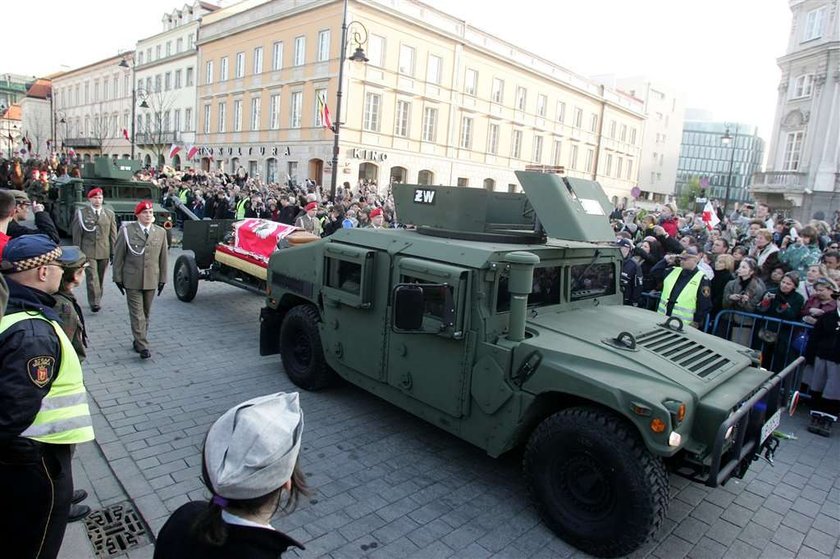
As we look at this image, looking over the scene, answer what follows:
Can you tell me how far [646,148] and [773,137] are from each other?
29.3m

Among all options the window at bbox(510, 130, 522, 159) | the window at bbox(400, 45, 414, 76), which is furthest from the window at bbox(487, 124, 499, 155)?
the window at bbox(400, 45, 414, 76)

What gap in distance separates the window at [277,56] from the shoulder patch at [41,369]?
3642 cm

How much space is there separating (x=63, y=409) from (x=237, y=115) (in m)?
40.5

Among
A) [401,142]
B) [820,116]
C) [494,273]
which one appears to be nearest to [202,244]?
[494,273]

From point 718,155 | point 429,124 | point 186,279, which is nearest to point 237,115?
point 429,124

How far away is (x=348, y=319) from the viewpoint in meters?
5.57

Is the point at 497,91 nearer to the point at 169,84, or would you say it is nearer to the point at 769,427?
the point at 169,84

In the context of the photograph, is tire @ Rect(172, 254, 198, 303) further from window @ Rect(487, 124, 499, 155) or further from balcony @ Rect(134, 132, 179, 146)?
balcony @ Rect(134, 132, 179, 146)

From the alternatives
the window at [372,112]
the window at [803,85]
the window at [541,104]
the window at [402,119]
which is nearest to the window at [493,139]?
the window at [541,104]

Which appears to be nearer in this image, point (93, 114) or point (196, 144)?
point (196, 144)

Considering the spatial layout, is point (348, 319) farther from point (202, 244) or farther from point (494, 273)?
point (202, 244)

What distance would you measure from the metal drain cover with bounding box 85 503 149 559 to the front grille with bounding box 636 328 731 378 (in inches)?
152

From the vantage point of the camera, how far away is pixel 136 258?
6.88 m

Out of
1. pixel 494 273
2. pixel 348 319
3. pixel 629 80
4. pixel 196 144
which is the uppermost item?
pixel 629 80
